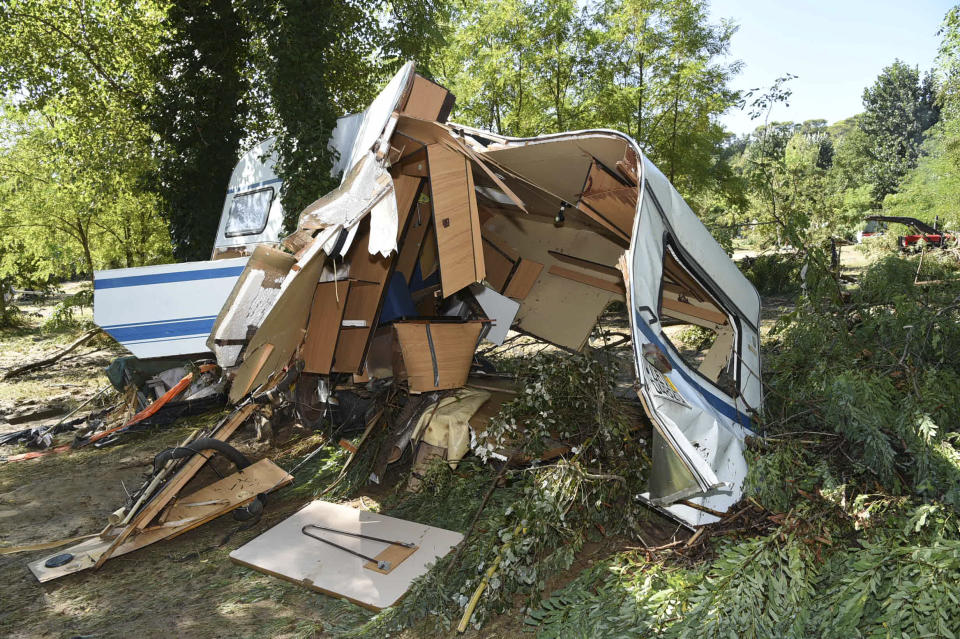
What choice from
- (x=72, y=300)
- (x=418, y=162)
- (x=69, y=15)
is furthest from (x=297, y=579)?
(x=72, y=300)

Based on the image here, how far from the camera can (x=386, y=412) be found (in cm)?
520

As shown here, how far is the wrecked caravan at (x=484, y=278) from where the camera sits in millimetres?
3203

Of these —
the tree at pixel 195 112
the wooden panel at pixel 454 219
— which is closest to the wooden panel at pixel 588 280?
the wooden panel at pixel 454 219

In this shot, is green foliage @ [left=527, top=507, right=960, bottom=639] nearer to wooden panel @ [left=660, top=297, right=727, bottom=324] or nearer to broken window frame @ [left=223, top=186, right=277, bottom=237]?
wooden panel @ [left=660, top=297, right=727, bottom=324]

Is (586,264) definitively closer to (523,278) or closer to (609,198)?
(523,278)

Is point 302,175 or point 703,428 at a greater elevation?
point 302,175

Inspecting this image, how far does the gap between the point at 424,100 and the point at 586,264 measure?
291cm

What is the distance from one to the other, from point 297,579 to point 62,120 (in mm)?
11772

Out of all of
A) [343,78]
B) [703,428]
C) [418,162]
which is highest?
[343,78]

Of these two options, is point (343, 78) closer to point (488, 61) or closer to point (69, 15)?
point (488, 61)

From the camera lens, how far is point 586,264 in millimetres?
6527

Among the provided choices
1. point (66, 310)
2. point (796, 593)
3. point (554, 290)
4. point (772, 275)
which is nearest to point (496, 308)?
point (554, 290)

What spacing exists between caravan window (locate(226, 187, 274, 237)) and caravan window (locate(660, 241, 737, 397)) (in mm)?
5392

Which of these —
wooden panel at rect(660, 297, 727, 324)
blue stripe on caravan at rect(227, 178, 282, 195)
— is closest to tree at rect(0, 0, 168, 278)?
blue stripe on caravan at rect(227, 178, 282, 195)
